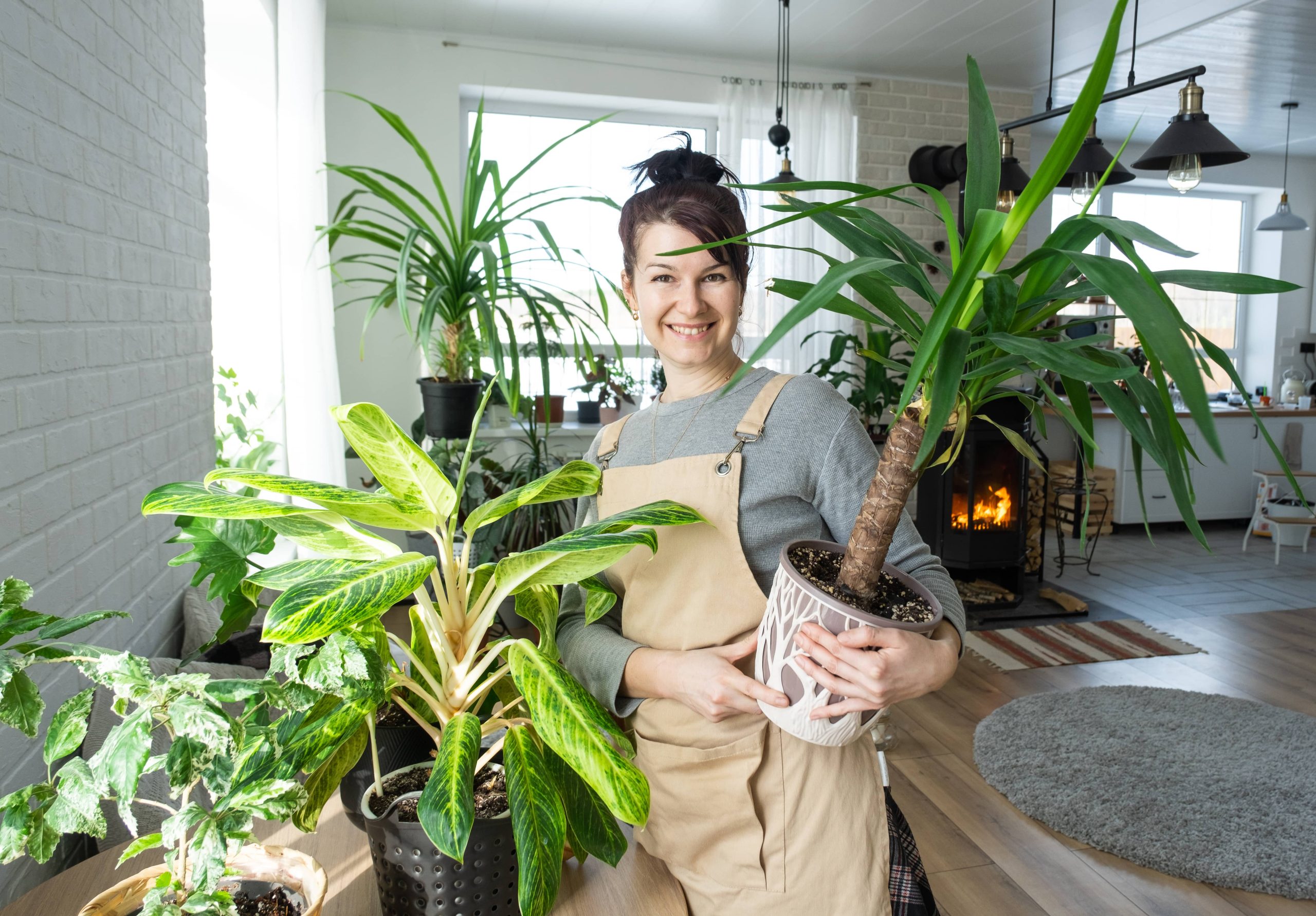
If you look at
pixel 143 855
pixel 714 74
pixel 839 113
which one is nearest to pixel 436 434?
pixel 143 855

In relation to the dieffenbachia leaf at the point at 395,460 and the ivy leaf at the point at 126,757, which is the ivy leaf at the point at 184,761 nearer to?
the ivy leaf at the point at 126,757

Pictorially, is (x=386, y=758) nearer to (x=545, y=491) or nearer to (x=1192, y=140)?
(x=545, y=491)

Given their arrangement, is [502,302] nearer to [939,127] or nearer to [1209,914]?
[939,127]

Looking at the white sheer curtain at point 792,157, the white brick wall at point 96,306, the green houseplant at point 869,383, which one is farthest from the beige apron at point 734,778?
the white sheer curtain at point 792,157

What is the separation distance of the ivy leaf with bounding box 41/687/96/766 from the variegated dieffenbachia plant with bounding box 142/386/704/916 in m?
0.13

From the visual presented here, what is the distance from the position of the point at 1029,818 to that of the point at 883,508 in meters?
2.17

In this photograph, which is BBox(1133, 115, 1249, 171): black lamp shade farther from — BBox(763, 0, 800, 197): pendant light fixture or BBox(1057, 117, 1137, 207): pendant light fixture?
BBox(763, 0, 800, 197): pendant light fixture

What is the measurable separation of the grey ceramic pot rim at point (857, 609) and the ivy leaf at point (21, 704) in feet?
2.00

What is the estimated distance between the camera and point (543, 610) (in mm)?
932

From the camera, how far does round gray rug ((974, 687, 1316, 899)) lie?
2305mm

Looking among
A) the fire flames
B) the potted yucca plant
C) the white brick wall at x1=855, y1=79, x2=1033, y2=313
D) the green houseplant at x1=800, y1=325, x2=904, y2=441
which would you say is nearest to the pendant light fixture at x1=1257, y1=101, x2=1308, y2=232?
the white brick wall at x1=855, y1=79, x2=1033, y2=313

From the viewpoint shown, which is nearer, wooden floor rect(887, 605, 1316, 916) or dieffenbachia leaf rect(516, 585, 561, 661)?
dieffenbachia leaf rect(516, 585, 561, 661)

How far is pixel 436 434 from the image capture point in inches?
96.3

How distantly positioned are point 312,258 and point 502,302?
1441 mm
